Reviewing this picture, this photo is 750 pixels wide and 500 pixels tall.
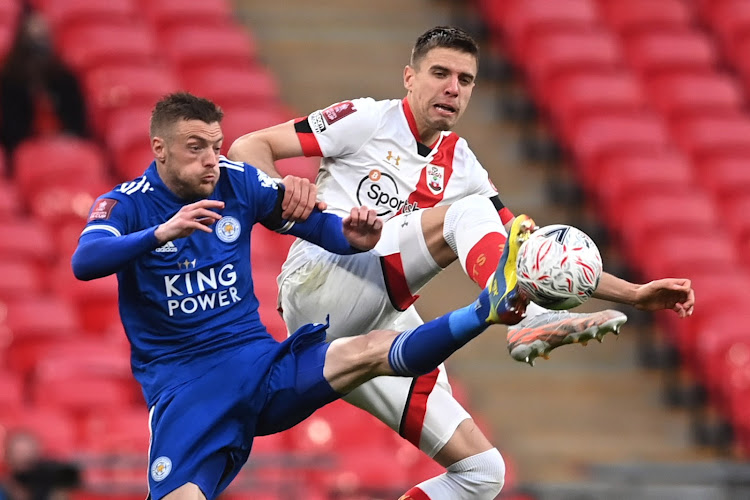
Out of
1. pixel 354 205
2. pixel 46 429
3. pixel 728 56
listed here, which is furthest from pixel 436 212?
pixel 728 56

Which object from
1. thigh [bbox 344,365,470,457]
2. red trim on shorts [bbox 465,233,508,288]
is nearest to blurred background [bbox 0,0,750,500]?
thigh [bbox 344,365,470,457]

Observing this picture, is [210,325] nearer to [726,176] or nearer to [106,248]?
[106,248]

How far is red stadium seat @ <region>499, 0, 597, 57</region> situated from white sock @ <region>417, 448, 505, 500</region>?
6770 millimetres

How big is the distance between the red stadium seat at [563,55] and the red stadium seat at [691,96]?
41cm

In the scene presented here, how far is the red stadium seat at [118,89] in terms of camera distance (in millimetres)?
10617

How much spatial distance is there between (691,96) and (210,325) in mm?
7717

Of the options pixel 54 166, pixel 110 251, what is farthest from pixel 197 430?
pixel 54 166

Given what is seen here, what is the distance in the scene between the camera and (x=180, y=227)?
15.8 feet

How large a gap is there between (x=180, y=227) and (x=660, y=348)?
6.59 metres

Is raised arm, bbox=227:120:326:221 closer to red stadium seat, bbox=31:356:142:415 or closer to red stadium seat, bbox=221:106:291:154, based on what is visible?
red stadium seat, bbox=31:356:142:415

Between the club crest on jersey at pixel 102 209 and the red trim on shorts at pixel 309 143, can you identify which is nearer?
the club crest on jersey at pixel 102 209

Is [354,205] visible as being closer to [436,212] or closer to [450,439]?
[436,212]

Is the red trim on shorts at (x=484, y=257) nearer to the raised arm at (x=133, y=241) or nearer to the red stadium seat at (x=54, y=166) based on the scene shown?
the raised arm at (x=133, y=241)

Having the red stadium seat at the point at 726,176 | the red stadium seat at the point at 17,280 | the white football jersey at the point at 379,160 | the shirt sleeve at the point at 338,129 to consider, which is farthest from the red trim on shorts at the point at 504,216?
the red stadium seat at the point at 726,176
